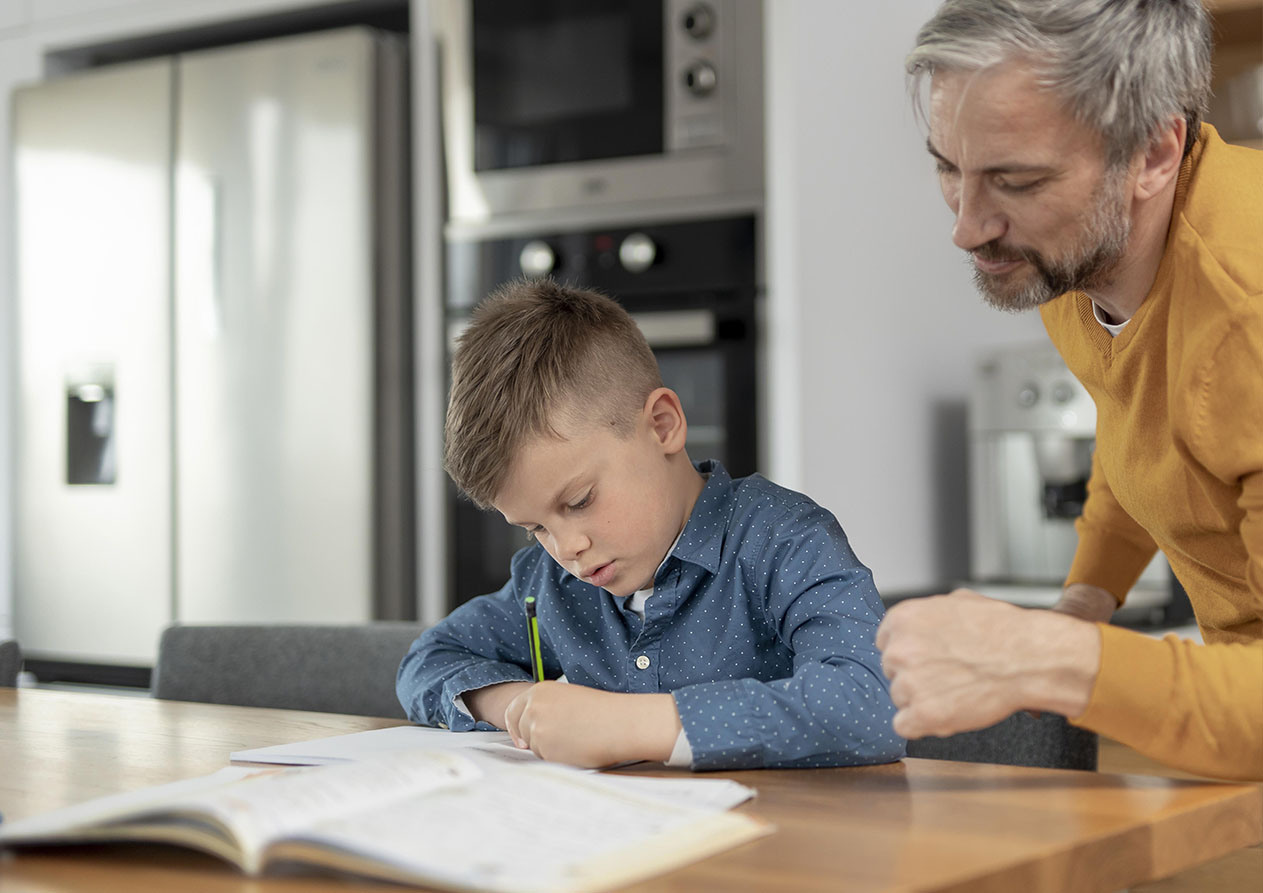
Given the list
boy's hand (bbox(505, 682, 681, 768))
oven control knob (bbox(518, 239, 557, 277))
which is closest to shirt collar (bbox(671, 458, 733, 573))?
boy's hand (bbox(505, 682, 681, 768))

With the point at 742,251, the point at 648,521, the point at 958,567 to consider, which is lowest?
the point at 958,567

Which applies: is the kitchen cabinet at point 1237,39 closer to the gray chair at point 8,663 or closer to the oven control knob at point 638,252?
the oven control knob at point 638,252

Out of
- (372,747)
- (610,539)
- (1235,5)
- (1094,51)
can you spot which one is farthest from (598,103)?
(372,747)

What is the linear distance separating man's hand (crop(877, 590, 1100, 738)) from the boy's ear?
0.44 meters

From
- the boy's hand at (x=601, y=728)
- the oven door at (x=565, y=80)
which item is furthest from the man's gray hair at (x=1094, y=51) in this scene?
the oven door at (x=565, y=80)

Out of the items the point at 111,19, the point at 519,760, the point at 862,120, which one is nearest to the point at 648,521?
the point at 519,760

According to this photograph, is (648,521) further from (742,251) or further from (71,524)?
(71,524)

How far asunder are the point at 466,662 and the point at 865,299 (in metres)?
1.33

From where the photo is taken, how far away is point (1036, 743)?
1.33 meters

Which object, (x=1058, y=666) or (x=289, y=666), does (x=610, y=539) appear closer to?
(x=1058, y=666)

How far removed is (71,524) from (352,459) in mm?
785

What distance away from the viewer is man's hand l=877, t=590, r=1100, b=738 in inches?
33.3

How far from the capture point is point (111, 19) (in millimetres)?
3002

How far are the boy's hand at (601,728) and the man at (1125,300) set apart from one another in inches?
6.5
